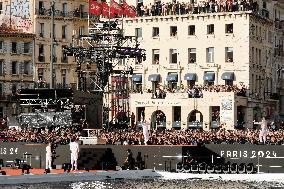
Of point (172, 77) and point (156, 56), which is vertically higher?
point (156, 56)

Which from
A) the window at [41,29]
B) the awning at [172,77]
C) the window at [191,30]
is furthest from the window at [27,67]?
the window at [191,30]

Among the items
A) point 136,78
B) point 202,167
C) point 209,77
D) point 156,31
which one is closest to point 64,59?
point 136,78

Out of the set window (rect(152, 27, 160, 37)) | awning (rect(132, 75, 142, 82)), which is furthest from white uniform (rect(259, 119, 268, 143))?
window (rect(152, 27, 160, 37))

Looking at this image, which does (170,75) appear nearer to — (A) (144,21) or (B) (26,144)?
(A) (144,21)

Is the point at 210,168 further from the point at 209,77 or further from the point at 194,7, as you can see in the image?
the point at 194,7

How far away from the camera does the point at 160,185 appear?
59719mm

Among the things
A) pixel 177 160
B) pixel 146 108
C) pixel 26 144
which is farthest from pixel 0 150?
pixel 146 108

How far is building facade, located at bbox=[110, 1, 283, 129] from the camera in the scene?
106562 millimetres

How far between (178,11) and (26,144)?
47824 mm

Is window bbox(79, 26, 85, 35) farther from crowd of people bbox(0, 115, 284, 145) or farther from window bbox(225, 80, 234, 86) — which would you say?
crowd of people bbox(0, 115, 284, 145)

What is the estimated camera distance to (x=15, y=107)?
447ft

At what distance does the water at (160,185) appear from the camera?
57938 mm

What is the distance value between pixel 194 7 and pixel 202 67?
7.68 m

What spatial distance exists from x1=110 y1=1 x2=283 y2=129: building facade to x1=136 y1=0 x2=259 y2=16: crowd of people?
0.13m
